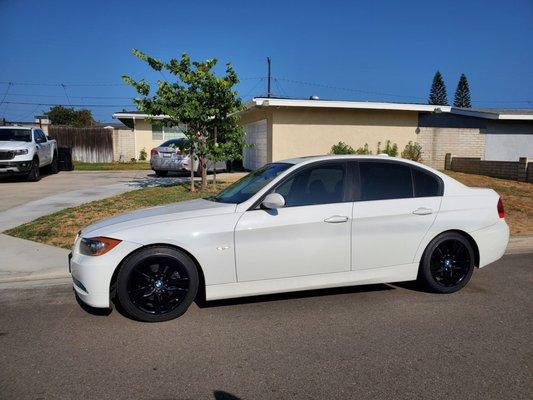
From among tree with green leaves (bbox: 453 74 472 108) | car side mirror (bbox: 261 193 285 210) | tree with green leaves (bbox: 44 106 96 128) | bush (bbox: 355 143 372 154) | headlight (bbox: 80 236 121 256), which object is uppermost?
tree with green leaves (bbox: 453 74 472 108)

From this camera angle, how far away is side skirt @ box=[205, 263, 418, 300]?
14.3 ft

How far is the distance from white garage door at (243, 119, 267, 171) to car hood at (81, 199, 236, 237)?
13.3 m

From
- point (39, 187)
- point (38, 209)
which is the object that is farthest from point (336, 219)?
point (39, 187)

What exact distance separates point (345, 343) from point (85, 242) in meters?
2.55

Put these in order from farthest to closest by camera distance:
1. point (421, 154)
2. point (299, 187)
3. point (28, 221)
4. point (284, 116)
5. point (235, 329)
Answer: point (421, 154), point (284, 116), point (28, 221), point (299, 187), point (235, 329)

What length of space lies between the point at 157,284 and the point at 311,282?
4.97 ft

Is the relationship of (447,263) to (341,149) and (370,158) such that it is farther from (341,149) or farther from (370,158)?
(341,149)

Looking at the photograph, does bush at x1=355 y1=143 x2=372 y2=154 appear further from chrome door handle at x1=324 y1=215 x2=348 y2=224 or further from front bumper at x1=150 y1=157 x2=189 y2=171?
chrome door handle at x1=324 y1=215 x2=348 y2=224

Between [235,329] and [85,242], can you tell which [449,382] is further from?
[85,242]

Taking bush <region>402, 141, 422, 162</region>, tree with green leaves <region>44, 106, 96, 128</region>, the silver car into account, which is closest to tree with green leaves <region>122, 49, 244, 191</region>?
the silver car

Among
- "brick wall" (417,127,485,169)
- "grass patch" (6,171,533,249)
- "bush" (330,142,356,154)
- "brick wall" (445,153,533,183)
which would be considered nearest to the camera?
"grass patch" (6,171,533,249)

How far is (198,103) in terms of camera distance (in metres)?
11.5

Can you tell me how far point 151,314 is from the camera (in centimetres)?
425

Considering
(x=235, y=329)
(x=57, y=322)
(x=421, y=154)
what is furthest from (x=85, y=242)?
(x=421, y=154)
